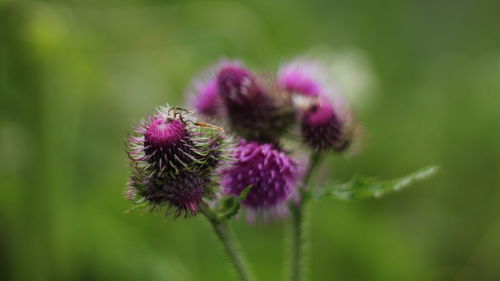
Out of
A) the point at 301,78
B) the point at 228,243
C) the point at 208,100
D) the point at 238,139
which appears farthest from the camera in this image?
the point at 301,78

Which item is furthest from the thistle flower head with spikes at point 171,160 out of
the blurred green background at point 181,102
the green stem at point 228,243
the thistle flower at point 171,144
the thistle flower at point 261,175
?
the blurred green background at point 181,102

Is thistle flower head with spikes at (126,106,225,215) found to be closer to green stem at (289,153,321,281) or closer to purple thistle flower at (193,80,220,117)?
green stem at (289,153,321,281)

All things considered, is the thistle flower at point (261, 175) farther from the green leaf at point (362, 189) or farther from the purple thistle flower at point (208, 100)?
the purple thistle flower at point (208, 100)

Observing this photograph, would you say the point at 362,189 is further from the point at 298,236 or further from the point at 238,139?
the point at 238,139

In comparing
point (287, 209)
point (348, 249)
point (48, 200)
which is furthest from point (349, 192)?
point (48, 200)

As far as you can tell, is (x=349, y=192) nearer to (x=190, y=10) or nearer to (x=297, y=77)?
(x=297, y=77)

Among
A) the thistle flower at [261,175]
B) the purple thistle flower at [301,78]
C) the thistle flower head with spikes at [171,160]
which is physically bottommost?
the thistle flower at [261,175]

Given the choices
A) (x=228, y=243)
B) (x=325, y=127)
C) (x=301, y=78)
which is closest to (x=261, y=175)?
(x=228, y=243)
